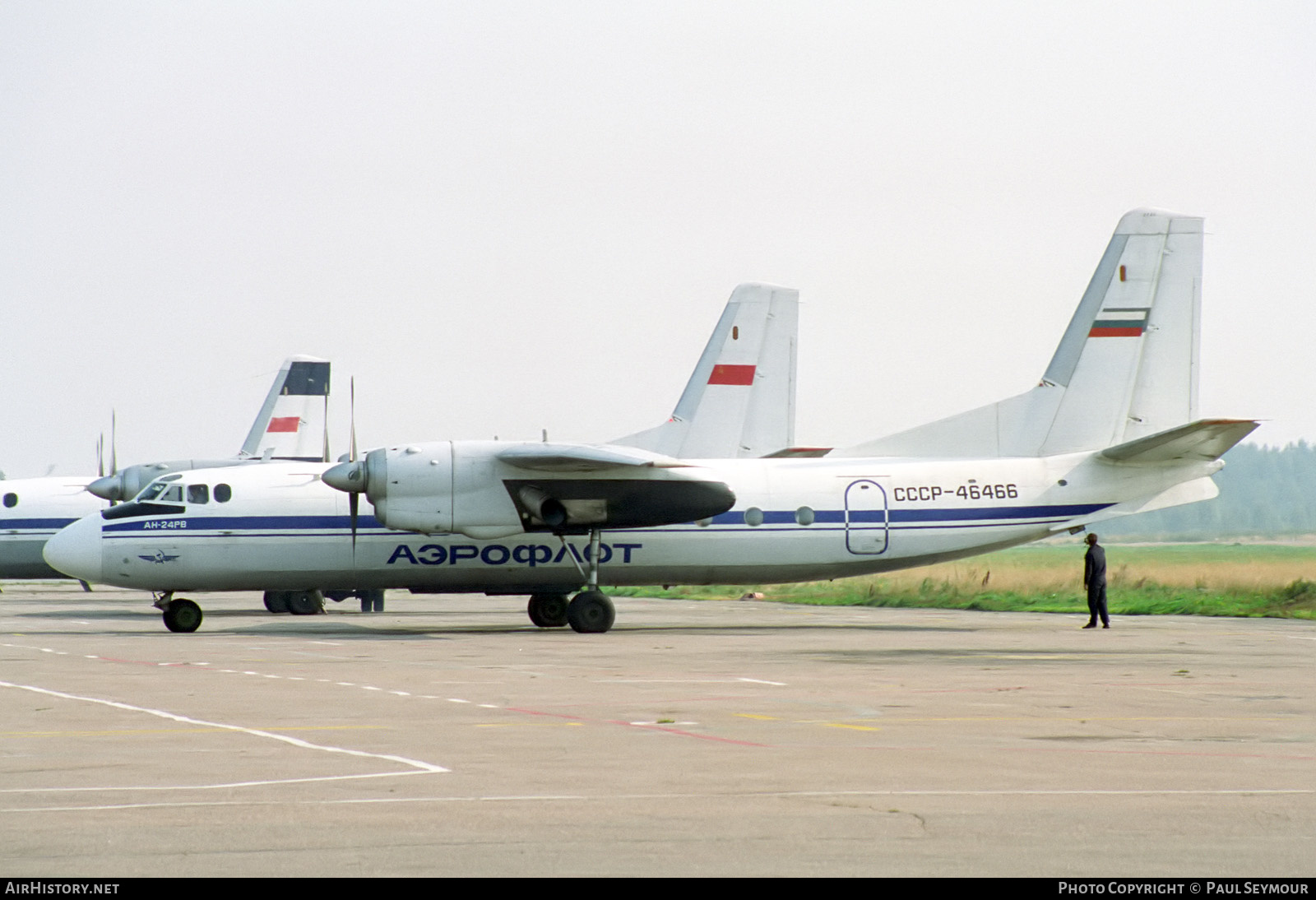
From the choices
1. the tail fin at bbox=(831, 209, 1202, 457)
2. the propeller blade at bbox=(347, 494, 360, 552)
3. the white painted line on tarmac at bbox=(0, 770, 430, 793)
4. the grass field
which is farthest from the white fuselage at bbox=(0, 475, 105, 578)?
the white painted line on tarmac at bbox=(0, 770, 430, 793)

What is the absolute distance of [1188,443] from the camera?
28.3m

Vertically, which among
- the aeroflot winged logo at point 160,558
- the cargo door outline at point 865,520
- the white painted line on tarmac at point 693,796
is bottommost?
the white painted line on tarmac at point 693,796

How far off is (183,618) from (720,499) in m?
10.5

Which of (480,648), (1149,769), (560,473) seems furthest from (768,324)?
(1149,769)

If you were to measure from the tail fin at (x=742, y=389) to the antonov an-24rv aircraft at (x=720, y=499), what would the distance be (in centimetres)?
496

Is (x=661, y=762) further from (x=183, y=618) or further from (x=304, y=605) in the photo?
(x=304, y=605)

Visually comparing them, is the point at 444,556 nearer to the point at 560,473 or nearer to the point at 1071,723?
the point at 560,473

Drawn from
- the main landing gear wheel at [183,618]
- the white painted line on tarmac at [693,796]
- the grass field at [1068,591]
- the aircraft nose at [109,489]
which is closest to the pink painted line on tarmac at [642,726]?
the white painted line on tarmac at [693,796]

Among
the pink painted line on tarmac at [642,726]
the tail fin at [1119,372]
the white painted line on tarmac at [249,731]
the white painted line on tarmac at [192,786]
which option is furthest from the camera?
the tail fin at [1119,372]

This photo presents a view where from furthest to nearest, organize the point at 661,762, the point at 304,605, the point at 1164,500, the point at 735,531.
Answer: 1. the point at 304,605
2. the point at 735,531
3. the point at 1164,500
4. the point at 661,762

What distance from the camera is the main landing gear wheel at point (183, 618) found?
28.7 m

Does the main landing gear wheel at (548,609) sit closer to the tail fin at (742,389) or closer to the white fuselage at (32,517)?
the tail fin at (742,389)

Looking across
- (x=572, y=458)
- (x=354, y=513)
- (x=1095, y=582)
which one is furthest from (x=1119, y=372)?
(x=354, y=513)
